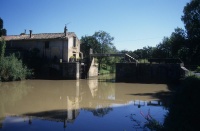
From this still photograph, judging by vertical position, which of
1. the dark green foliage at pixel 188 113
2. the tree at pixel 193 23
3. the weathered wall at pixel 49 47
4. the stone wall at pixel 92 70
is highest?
the tree at pixel 193 23

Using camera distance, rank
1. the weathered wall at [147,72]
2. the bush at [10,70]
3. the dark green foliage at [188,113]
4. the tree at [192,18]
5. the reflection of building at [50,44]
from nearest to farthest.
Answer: the dark green foliage at [188,113] < the bush at [10,70] < the weathered wall at [147,72] < the reflection of building at [50,44] < the tree at [192,18]

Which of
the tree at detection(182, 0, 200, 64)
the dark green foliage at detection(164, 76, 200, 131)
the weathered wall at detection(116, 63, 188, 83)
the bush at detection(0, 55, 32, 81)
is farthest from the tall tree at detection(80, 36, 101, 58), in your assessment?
the dark green foliage at detection(164, 76, 200, 131)

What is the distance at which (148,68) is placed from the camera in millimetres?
32625

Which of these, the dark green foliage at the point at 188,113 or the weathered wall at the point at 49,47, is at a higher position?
the weathered wall at the point at 49,47

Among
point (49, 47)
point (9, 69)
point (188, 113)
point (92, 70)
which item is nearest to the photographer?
point (188, 113)

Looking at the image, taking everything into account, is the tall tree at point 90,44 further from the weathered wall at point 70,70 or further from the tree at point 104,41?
the weathered wall at point 70,70

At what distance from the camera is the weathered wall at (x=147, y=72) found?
31.4 meters

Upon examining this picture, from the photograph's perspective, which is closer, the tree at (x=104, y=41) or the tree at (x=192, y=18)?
the tree at (x=192, y=18)

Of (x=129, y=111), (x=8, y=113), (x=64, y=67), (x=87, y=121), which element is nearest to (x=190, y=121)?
(x=87, y=121)

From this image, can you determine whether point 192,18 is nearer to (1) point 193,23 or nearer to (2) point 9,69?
(1) point 193,23

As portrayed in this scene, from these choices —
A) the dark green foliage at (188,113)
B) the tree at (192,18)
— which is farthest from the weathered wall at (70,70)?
the dark green foliage at (188,113)

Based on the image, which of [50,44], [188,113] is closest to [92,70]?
[50,44]

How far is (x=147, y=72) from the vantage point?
1289 inches

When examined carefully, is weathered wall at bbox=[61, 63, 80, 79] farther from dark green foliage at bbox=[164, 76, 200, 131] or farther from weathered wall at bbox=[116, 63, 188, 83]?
dark green foliage at bbox=[164, 76, 200, 131]
